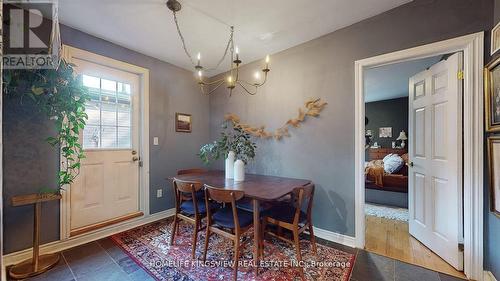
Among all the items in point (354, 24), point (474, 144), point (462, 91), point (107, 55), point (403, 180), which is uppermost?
point (354, 24)

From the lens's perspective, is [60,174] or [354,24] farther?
[354,24]

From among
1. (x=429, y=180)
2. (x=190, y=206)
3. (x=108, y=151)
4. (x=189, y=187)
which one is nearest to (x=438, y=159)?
(x=429, y=180)

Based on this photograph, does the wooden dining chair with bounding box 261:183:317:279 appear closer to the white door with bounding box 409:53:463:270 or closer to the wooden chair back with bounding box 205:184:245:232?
the wooden chair back with bounding box 205:184:245:232

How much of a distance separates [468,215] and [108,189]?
12.3ft

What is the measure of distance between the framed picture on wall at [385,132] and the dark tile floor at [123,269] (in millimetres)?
4641

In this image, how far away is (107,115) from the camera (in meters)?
2.75

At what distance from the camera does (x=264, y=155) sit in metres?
3.15

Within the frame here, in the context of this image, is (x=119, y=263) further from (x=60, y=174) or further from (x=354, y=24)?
(x=354, y=24)

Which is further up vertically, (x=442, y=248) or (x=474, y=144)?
(x=474, y=144)

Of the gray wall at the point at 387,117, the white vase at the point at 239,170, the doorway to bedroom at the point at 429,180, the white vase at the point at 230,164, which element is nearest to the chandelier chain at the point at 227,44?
the white vase at the point at 230,164

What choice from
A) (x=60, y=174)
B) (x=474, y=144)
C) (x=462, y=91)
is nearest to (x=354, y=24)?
(x=462, y=91)

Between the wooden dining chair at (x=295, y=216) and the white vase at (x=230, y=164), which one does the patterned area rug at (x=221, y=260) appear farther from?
→ the white vase at (x=230, y=164)

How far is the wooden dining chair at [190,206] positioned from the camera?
2.11 meters

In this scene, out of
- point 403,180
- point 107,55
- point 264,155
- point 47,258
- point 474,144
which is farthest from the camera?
point 403,180
